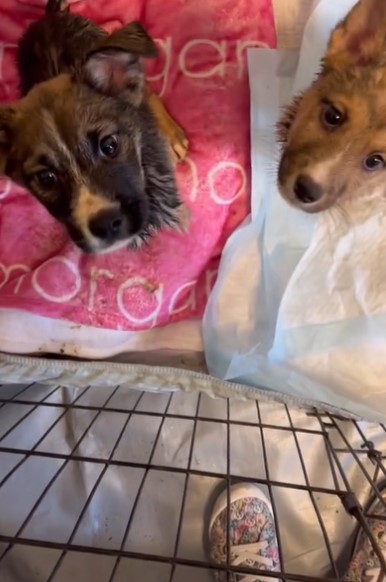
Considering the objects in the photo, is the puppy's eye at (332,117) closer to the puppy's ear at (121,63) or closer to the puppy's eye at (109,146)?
the puppy's ear at (121,63)

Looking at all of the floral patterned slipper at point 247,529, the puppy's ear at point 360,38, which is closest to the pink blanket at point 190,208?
the puppy's ear at point 360,38

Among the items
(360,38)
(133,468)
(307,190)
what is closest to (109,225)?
(307,190)

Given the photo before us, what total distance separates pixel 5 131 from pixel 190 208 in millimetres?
769

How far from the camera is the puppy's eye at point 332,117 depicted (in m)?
1.79

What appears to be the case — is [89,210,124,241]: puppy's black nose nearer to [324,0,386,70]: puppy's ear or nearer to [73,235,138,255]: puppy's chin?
[73,235,138,255]: puppy's chin

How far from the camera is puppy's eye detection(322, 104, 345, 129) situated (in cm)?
179

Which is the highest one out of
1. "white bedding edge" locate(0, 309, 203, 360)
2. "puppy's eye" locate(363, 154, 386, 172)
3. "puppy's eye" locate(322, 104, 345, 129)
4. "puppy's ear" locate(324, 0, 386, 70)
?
"puppy's ear" locate(324, 0, 386, 70)

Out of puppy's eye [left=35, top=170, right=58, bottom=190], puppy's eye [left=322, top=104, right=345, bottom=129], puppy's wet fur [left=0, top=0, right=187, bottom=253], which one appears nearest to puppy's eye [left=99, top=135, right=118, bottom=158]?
puppy's wet fur [left=0, top=0, right=187, bottom=253]

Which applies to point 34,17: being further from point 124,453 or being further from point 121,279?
point 124,453

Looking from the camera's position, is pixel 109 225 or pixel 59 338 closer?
pixel 109 225

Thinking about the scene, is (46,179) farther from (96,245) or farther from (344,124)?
(344,124)

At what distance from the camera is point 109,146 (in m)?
1.92

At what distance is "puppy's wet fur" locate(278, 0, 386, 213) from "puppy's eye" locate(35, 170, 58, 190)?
2.33ft

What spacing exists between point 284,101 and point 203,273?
0.75 metres
